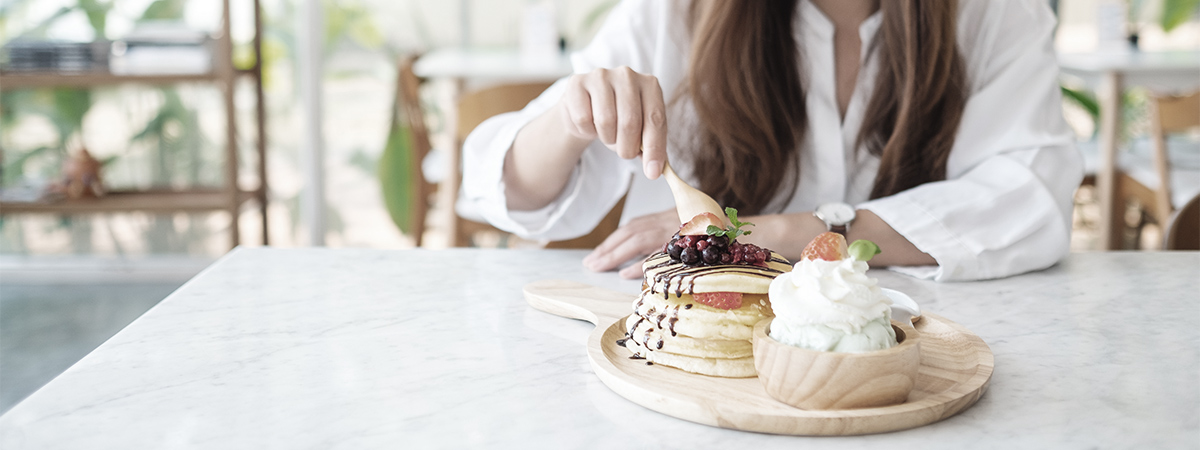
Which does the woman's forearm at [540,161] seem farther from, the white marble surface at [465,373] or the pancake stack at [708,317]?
the pancake stack at [708,317]

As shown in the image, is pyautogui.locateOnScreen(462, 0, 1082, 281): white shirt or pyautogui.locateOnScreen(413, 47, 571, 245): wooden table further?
pyautogui.locateOnScreen(413, 47, 571, 245): wooden table

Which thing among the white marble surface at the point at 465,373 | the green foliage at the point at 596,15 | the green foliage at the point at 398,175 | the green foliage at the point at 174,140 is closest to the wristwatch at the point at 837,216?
the white marble surface at the point at 465,373

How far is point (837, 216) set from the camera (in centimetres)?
108

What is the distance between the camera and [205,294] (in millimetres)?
879

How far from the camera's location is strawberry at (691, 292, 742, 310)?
0.64 m

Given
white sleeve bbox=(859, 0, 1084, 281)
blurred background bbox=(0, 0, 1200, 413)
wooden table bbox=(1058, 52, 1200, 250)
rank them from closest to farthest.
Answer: white sleeve bbox=(859, 0, 1084, 281) < wooden table bbox=(1058, 52, 1200, 250) < blurred background bbox=(0, 0, 1200, 413)

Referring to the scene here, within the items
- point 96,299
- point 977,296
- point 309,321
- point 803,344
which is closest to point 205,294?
point 309,321

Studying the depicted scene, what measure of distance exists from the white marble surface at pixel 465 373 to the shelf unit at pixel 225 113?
2148 mm

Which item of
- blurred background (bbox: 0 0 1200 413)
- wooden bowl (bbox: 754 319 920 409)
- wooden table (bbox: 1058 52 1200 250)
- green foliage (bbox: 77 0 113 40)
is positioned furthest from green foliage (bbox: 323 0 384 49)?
wooden bowl (bbox: 754 319 920 409)

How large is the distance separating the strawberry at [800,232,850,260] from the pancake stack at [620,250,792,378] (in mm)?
47

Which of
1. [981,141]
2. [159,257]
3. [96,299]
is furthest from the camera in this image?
Answer: [159,257]

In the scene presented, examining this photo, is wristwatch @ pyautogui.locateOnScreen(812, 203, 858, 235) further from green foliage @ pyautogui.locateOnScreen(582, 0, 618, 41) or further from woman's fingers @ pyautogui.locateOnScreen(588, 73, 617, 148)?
green foliage @ pyautogui.locateOnScreen(582, 0, 618, 41)

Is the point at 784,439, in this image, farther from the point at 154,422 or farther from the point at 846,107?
the point at 846,107

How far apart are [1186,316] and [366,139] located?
3.22 meters
